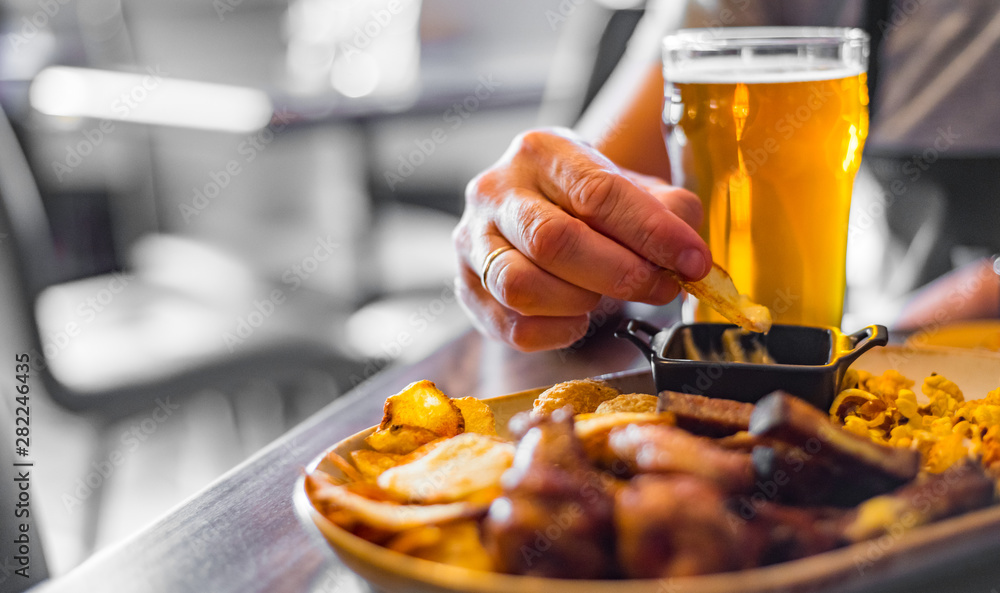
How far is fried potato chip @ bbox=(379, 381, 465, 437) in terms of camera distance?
0.64 metres

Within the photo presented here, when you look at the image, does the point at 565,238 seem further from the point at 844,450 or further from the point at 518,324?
the point at 844,450

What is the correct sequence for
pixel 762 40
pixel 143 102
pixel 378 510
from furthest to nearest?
pixel 143 102 < pixel 762 40 < pixel 378 510

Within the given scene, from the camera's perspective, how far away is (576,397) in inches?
27.6

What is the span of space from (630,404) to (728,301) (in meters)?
0.17

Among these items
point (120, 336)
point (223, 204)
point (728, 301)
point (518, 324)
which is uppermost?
point (728, 301)

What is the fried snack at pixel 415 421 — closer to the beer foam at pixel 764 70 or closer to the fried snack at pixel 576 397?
the fried snack at pixel 576 397

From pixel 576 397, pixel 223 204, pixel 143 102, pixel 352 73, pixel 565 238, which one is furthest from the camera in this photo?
pixel 223 204

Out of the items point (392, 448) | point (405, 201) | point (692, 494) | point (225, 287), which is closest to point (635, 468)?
point (692, 494)

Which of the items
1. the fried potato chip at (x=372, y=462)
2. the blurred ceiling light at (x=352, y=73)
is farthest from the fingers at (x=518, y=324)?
the blurred ceiling light at (x=352, y=73)

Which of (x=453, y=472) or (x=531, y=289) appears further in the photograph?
(x=531, y=289)

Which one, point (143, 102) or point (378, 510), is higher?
point (378, 510)

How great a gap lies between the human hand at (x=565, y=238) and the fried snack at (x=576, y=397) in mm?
126

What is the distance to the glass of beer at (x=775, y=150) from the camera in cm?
91

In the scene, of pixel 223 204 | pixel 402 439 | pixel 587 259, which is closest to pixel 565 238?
pixel 587 259
